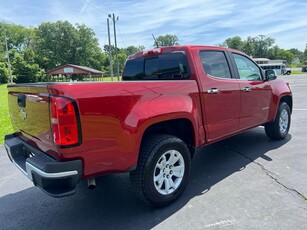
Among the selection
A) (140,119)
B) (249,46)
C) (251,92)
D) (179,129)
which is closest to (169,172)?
(179,129)

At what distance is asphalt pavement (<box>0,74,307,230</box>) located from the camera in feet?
9.82

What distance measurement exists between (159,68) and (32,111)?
2.06 m

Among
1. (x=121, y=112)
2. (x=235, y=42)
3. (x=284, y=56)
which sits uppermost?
(x=235, y=42)

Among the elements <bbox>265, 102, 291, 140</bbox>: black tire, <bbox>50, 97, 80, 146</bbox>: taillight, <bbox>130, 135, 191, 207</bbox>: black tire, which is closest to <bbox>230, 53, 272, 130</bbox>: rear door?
<bbox>265, 102, 291, 140</bbox>: black tire

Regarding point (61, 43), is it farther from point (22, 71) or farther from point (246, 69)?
point (246, 69)

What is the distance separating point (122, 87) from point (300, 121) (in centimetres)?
682

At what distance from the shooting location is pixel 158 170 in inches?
129

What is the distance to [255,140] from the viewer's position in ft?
19.8

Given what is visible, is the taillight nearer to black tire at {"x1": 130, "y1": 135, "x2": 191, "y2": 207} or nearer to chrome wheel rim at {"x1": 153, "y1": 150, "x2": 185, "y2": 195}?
black tire at {"x1": 130, "y1": 135, "x2": 191, "y2": 207}

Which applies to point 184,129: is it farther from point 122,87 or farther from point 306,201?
point 306,201

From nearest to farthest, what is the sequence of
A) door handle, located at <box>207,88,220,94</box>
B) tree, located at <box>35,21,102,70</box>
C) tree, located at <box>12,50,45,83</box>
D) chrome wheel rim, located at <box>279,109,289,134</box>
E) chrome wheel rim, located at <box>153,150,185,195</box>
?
chrome wheel rim, located at <box>153,150,185,195</box> < door handle, located at <box>207,88,220,94</box> < chrome wheel rim, located at <box>279,109,289,134</box> < tree, located at <box>12,50,45,83</box> < tree, located at <box>35,21,102,70</box>

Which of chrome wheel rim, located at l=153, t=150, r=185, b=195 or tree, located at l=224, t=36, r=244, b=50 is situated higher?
tree, located at l=224, t=36, r=244, b=50

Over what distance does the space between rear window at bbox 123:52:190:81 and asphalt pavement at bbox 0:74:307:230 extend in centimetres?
164

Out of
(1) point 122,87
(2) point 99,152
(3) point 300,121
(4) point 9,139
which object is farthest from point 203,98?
(3) point 300,121
